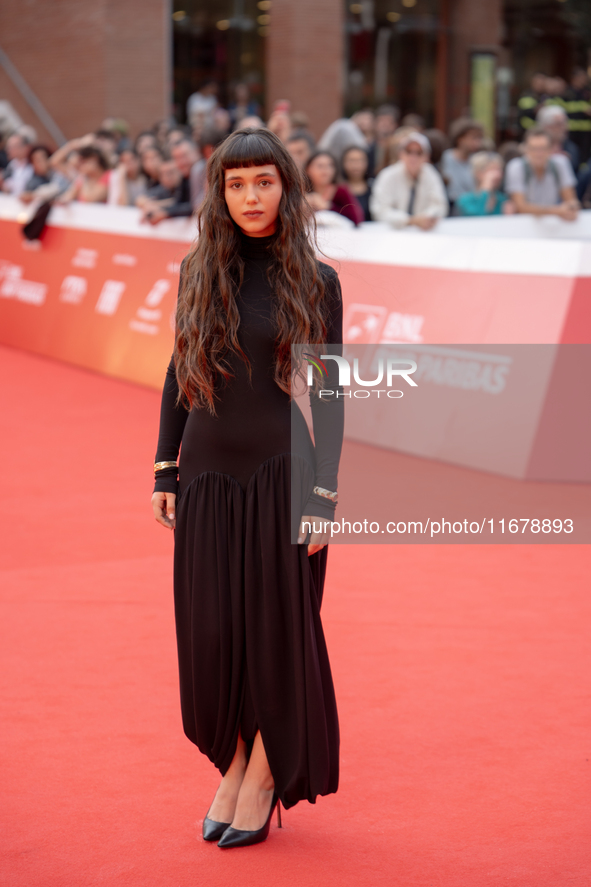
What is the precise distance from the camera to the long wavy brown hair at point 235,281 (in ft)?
8.89

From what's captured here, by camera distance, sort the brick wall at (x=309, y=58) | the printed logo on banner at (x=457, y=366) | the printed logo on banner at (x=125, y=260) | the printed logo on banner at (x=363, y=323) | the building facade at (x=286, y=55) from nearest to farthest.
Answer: the printed logo on banner at (x=457, y=366), the printed logo on banner at (x=363, y=323), the printed logo on banner at (x=125, y=260), the building facade at (x=286, y=55), the brick wall at (x=309, y=58)

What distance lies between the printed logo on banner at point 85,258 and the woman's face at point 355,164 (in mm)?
2901

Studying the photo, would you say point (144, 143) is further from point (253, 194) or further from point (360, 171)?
point (253, 194)

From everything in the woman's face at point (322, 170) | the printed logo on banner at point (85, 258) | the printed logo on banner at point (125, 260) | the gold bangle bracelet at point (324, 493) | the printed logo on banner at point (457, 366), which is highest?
the gold bangle bracelet at point (324, 493)

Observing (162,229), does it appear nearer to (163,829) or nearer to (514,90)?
(163,829)

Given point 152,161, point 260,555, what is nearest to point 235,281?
point 260,555

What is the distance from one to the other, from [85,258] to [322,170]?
134 inches

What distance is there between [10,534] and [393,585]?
7.30 feet

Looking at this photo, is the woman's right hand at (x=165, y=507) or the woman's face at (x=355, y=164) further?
the woman's face at (x=355, y=164)

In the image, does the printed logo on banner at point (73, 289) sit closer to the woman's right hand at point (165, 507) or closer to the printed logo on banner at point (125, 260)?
the printed logo on banner at point (125, 260)

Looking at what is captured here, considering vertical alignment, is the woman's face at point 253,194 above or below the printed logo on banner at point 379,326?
above

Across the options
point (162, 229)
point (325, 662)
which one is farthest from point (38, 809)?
point (162, 229)

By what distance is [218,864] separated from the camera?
112 inches

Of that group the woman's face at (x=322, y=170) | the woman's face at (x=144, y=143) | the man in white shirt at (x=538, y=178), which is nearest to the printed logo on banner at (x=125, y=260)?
the woman's face at (x=144, y=143)
